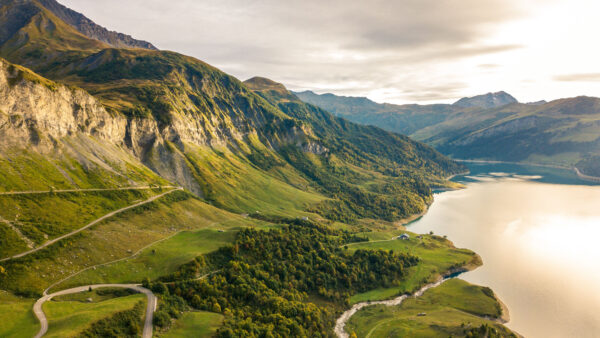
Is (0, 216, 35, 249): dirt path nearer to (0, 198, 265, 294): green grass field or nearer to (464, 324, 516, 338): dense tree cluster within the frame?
(0, 198, 265, 294): green grass field

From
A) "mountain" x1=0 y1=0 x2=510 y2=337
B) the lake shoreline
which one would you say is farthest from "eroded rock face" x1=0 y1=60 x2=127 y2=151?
the lake shoreline

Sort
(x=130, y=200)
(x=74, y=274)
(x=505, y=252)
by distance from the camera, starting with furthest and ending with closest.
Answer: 1. (x=505, y=252)
2. (x=130, y=200)
3. (x=74, y=274)

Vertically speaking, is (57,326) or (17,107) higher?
(17,107)

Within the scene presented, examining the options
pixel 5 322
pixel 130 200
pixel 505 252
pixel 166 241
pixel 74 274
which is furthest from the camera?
pixel 505 252

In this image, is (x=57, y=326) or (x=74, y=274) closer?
(x=57, y=326)

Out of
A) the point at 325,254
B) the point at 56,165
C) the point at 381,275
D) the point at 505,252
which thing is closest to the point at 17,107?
the point at 56,165

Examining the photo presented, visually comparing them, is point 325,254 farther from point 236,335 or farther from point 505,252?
point 505,252

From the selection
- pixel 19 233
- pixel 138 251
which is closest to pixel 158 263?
pixel 138 251
